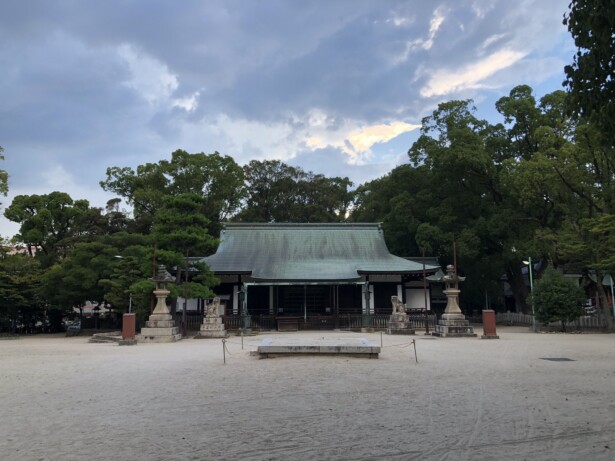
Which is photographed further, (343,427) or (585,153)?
(585,153)

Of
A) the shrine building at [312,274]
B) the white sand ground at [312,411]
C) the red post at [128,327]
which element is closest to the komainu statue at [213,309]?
the shrine building at [312,274]

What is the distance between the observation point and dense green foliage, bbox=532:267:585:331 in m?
20.8

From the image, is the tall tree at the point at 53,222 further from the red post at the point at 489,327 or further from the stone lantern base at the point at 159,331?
the red post at the point at 489,327

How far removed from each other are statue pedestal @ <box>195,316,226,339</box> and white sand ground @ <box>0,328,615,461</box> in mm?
9558

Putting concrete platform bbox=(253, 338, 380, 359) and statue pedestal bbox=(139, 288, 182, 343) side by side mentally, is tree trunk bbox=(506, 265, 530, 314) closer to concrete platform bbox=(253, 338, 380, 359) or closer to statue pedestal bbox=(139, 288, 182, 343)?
statue pedestal bbox=(139, 288, 182, 343)

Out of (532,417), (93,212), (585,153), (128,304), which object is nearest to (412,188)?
(585,153)

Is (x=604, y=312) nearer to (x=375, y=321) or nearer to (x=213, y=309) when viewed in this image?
(x=375, y=321)

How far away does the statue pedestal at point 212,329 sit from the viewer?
1989 centimetres

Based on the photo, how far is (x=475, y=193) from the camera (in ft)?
102

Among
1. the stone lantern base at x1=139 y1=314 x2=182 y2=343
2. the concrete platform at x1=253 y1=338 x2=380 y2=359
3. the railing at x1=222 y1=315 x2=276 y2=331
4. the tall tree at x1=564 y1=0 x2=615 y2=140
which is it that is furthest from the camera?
the railing at x1=222 y1=315 x2=276 y2=331

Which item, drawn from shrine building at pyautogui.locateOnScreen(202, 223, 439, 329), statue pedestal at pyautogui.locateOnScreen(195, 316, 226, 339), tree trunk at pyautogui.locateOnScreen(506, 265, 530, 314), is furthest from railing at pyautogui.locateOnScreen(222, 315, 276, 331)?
tree trunk at pyautogui.locateOnScreen(506, 265, 530, 314)

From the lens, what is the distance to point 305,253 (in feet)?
95.4

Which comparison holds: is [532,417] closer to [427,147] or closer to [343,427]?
[343,427]

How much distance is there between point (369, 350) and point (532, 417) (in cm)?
555
